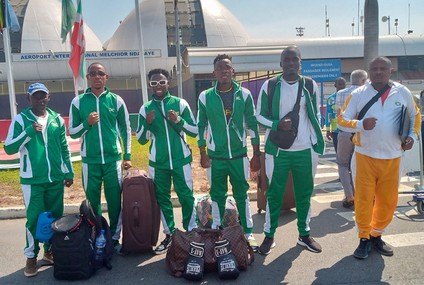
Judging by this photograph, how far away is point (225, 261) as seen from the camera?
12.4 feet

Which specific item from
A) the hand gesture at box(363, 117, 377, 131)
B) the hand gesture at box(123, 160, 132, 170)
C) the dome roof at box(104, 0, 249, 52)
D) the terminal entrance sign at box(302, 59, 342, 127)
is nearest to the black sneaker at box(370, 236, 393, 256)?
Answer: the hand gesture at box(363, 117, 377, 131)

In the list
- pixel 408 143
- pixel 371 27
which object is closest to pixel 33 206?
pixel 408 143

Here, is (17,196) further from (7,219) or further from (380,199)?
(380,199)

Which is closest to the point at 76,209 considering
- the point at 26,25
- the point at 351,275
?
the point at 351,275

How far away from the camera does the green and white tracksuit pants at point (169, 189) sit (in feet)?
14.9

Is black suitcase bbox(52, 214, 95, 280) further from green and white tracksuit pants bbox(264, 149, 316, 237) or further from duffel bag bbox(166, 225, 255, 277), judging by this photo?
green and white tracksuit pants bbox(264, 149, 316, 237)

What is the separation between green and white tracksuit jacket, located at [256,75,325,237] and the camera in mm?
4332

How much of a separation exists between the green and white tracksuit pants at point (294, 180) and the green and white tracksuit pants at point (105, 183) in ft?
5.67

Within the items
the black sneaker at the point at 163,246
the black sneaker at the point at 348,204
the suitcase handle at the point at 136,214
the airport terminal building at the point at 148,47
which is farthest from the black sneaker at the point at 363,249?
the airport terminal building at the point at 148,47

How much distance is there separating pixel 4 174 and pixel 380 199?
8092mm

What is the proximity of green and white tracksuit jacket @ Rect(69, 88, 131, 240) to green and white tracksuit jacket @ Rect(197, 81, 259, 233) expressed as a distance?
100 centimetres

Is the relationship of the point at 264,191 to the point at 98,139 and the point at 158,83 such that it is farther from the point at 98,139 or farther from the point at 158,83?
the point at 98,139

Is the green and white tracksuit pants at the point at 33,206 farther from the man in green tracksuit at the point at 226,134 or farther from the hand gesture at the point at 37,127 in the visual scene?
the man in green tracksuit at the point at 226,134

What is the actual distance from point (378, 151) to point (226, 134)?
162 centimetres
